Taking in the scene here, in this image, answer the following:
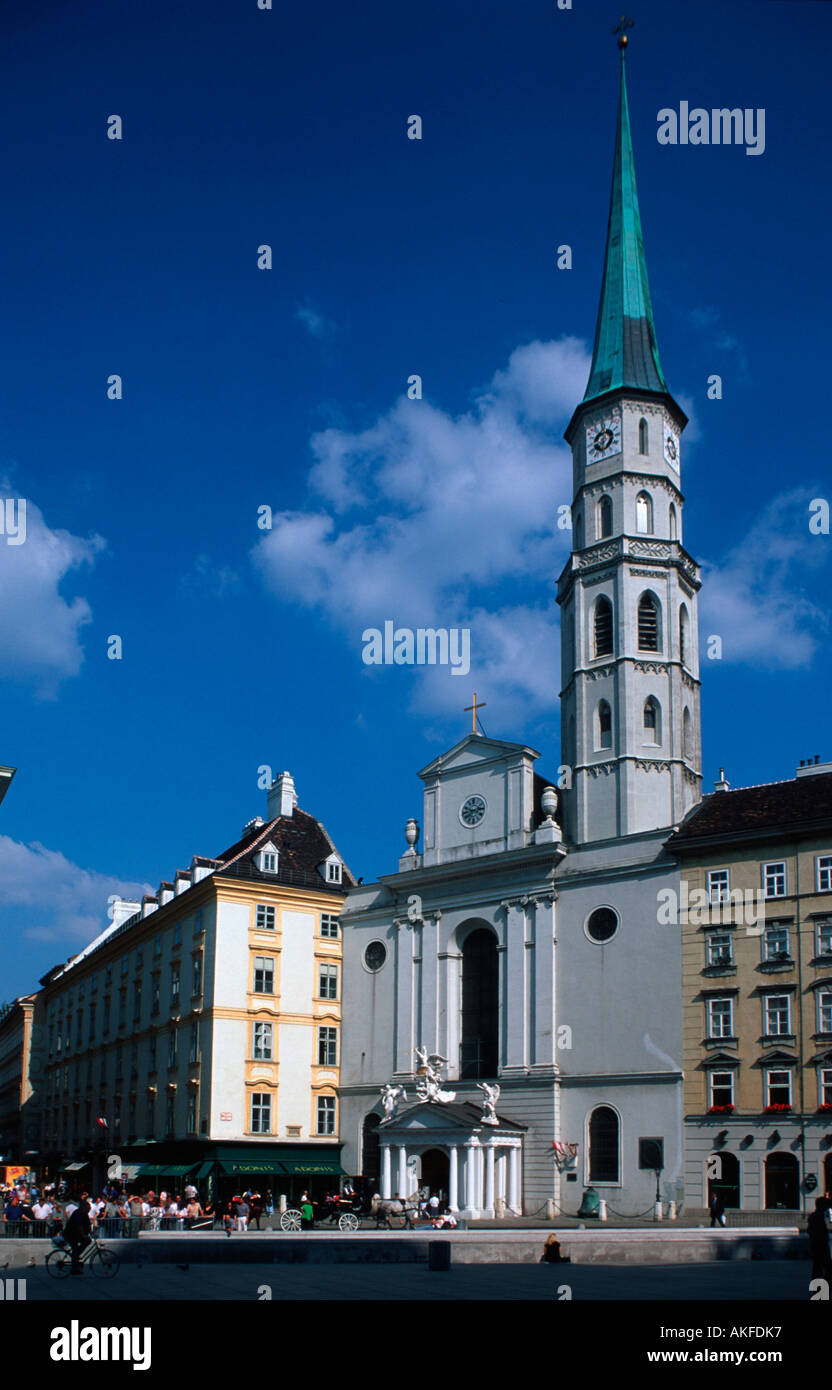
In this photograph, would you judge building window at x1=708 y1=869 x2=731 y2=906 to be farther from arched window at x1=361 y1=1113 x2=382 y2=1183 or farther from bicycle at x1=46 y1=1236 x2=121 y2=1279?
bicycle at x1=46 y1=1236 x2=121 y2=1279

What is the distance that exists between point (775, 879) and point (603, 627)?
15.2m

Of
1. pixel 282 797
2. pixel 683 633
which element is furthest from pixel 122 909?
pixel 683 633

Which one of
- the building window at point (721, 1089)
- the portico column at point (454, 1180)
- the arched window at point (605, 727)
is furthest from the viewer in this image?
the arched window at point (605, 727)

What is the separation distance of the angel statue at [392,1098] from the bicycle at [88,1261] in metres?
31.2

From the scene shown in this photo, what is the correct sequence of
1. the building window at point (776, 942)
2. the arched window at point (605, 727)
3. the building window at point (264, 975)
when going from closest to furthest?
the building window at point (776, 942) → the arched window at point (605, 727) → the building window at point (264, 975)

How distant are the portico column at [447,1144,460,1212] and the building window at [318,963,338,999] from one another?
13.1 m

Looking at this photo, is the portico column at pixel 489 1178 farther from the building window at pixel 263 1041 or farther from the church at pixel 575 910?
the building window at pixel 263 1041

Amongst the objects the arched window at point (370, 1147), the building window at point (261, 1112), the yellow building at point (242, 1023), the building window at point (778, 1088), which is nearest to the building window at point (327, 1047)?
the yellow building at point (242, 1023)

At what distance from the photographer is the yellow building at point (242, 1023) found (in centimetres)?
5981

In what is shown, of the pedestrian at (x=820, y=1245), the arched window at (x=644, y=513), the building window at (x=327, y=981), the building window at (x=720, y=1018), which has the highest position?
the arched window at (x=644, y=513)

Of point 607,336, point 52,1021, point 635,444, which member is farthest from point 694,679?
point 52,1021

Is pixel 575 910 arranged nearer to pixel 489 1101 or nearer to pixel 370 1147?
pixel 489 1101

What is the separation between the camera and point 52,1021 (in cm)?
9800

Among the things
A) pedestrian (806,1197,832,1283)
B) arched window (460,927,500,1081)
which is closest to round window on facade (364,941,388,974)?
arched window (460,927,500,1081)
